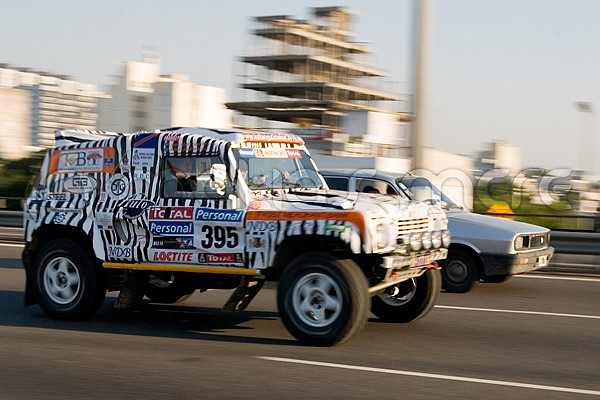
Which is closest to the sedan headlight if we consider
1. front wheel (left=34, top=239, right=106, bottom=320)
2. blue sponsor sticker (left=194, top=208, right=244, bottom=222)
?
blue sponsor sticker (left=194, top=208, right=244, bottom=222)

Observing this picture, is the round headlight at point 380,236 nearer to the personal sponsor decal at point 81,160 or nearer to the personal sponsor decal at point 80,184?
the personal sponsor decal at point 81,160

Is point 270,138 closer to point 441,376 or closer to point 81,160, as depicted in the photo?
point 81,160

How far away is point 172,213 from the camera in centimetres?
840

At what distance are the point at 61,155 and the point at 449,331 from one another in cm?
472

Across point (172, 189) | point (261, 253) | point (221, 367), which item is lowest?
point (221, 367)

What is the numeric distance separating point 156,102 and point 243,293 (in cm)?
7803

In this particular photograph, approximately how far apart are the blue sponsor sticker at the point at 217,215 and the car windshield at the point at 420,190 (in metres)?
4.42

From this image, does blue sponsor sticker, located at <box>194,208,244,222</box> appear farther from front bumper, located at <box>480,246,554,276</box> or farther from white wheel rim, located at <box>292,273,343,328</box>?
front bumper, located at <box>480,246,554,276</box>

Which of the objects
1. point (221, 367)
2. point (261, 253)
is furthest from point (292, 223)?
point (221, 367)

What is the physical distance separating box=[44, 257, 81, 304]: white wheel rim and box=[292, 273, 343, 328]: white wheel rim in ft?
8.78

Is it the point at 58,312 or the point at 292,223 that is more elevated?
the point at 292,223

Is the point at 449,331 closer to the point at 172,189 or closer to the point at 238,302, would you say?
the point at 238,302

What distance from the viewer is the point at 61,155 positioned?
30.7 feet

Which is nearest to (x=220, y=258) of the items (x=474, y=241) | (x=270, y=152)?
(x=270, y=152)
